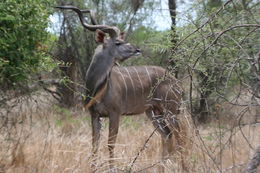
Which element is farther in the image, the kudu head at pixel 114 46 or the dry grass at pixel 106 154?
the kudu head at pixel 114 46

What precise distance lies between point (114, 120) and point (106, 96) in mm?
310

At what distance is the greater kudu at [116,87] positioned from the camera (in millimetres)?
5297

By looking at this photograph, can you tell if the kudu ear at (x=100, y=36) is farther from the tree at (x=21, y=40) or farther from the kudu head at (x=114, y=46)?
the tree at (x=21, y=40)

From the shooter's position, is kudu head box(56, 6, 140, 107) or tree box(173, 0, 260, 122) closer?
tree box(173, 0, 260, 122)

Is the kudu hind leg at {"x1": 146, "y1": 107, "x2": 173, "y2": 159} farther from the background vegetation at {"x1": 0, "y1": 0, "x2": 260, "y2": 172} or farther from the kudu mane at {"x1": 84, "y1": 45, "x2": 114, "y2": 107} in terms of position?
the kudu mane at {"x1": 84, "y1": 45, "x2": 114, "y2": 107}

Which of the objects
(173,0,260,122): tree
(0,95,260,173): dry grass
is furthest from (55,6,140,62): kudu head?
(173,0,260,122): tree

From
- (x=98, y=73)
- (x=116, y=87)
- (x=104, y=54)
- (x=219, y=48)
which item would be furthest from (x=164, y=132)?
(x=219, y=48)

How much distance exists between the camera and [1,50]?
3271 millimetres

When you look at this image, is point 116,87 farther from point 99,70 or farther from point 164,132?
point 164,132

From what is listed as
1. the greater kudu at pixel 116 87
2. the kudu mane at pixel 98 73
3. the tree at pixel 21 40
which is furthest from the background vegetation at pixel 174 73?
the kudu mane at pixel 98 73

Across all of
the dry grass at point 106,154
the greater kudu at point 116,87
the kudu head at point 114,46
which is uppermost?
the kudu head at point 114,46

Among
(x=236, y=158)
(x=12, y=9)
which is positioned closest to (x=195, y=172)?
(x=236, y=158)

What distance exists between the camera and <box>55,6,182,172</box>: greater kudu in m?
5.30

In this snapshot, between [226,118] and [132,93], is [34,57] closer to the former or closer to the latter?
[132,93]
